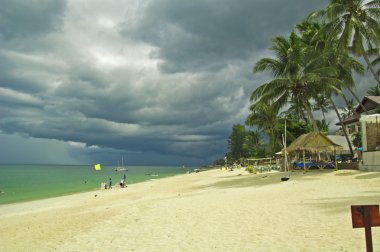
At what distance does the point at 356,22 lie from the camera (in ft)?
70.3

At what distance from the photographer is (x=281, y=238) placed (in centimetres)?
714

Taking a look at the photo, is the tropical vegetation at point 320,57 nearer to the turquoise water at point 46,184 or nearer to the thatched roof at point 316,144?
the thatched roof at point 316,144

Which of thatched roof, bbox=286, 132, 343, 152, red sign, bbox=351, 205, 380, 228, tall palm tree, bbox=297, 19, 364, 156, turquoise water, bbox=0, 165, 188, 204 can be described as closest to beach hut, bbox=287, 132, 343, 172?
thatched roof, bbox=286, 132, 343, 152

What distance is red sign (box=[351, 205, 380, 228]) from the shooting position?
12.1 ft

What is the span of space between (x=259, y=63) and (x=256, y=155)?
45670 mm

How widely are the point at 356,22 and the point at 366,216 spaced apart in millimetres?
20984

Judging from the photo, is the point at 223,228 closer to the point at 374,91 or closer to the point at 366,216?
the point at 366,216

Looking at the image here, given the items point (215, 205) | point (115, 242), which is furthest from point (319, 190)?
point (115, 242)

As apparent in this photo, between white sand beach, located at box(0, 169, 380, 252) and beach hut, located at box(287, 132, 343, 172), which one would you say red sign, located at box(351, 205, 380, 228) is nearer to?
white sand beach, located at box(0, 169, 380, 252)

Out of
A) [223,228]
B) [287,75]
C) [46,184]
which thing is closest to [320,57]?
[287,75]

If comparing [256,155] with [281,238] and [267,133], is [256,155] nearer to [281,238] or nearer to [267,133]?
[267,133]

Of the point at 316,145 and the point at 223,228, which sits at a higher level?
the point at 316,145

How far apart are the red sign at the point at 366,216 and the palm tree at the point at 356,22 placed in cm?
2034

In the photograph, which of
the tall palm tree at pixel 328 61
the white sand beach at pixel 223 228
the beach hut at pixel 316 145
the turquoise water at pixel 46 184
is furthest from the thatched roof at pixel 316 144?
the turquoise water at pixel 46 184
